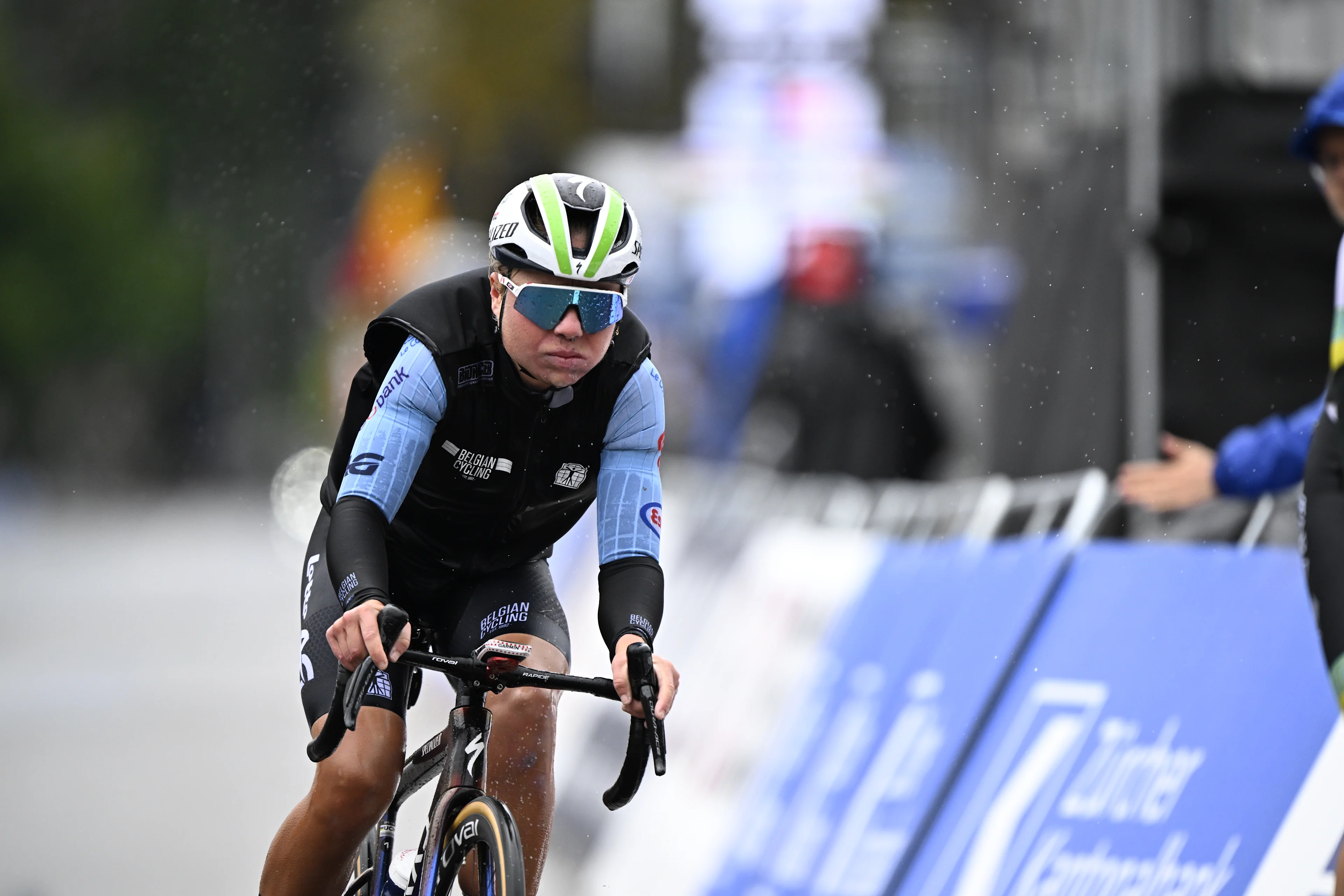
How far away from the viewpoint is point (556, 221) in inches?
175

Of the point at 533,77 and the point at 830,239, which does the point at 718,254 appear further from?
the point at 533,77

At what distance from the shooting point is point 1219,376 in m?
8.03

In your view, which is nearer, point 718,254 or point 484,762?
point 484,762

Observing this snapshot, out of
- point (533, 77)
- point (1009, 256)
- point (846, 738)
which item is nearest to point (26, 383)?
point (533, 77)

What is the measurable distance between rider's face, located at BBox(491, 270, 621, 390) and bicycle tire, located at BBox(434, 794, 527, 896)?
987mm

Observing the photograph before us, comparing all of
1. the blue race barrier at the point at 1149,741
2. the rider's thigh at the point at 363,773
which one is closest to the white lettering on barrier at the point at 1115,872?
the blue race barrier at the point at 1149,741

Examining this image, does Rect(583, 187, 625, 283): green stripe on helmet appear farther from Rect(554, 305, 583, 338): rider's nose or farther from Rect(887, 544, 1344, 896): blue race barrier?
Rect(887, 544, 1344, 896): blue race barrier

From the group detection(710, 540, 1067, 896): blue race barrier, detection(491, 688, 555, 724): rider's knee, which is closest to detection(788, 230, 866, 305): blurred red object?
detection(710, 540, 1067, 896): blue race barrier

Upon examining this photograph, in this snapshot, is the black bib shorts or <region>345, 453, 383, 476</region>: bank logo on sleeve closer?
<region>345, 453, 383, 476</region>: bank logo on sleeve

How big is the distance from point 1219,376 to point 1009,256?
2325mm

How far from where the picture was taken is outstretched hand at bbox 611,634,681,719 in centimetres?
416

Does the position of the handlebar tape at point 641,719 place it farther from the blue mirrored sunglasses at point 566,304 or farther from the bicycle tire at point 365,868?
the bicycle tire at point 365,868

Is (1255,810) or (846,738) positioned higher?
(1255,810)

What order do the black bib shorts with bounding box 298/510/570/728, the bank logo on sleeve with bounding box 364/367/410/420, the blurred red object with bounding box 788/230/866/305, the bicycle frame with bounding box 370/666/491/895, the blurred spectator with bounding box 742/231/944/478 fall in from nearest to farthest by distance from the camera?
1. the bicycle frame with bounding box 370/666/491/895
2. the bank logo on sleeve with bounding box 364/367/410/420
3. the black bib shorts with bounding box 298/510/570/728
4. the blurred spectator with bounding box 742/231/944/478
5. the blurred red object with bounding box 788/230/866/305
